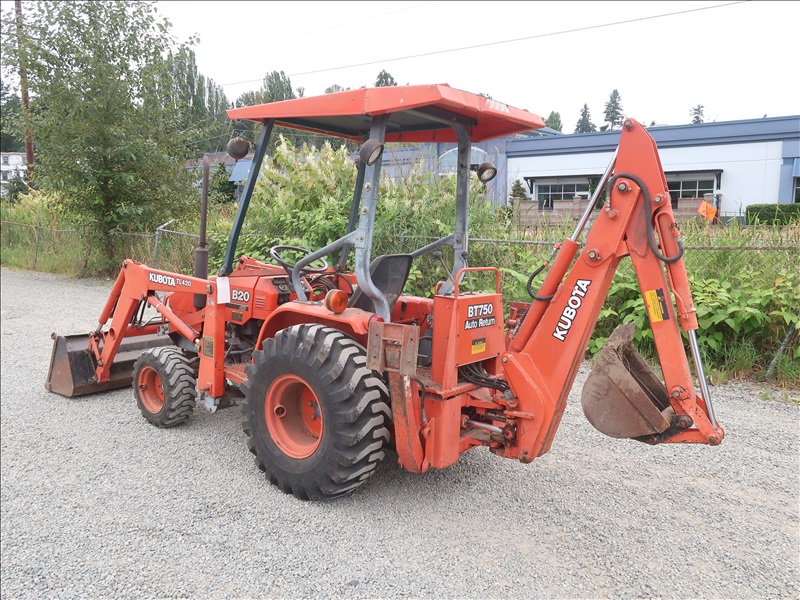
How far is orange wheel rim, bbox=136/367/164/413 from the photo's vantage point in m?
4.73

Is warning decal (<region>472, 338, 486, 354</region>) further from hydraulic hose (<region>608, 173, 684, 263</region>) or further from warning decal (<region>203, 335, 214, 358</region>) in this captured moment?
warning decal (<region>203, 335, 214, 358</region>)

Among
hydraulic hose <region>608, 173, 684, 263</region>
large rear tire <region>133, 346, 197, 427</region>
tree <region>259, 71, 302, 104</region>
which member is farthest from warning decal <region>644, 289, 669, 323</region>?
tree <region>259, 71, 302, 104</region>

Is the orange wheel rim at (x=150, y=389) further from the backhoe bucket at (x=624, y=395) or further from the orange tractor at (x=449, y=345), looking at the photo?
the backhoe bucket at (x=624, y=395)

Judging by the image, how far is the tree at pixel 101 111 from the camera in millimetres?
11797

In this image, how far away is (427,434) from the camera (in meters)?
3.22

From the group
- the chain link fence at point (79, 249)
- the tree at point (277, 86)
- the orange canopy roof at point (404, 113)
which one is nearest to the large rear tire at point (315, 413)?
the orange canopy roof at point (404, 113)

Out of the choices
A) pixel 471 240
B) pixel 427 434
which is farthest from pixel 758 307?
pixel 427 434

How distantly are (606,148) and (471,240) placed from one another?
12.2m

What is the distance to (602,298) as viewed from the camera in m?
3.14

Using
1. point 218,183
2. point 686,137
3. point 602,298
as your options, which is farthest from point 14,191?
point 602,298

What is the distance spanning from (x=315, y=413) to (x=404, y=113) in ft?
6.25

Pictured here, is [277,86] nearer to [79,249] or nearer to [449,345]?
[79,249]

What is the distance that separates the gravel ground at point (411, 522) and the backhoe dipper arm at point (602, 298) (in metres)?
0.55

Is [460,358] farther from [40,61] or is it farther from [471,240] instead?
[40,61]
